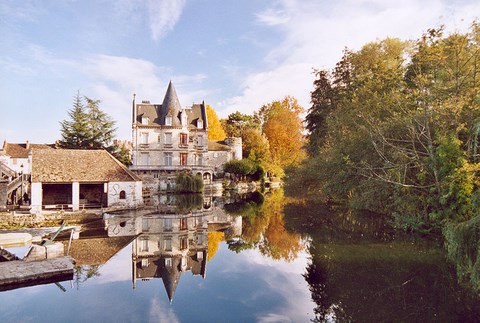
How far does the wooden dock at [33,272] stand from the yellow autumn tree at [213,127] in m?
43.4

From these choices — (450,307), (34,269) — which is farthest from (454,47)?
(34,269)

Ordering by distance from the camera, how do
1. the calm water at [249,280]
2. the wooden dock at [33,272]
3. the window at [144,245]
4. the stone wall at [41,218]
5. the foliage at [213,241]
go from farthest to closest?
the stone wall at [41,218]
the foliage at [213,241]
the window at [144,245]
the wooden dock at [33,272]
the calm water at [249,280]

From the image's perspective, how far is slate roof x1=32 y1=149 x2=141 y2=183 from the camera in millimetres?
20406

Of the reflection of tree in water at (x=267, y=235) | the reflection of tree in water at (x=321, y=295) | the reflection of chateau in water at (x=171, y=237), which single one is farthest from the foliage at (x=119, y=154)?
the reflection of tree in water at (x=321, y=295)

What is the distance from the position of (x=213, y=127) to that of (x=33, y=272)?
1786 inches

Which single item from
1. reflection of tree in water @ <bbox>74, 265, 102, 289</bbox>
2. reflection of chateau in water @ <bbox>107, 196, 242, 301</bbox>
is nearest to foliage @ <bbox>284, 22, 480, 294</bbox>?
reflection of chateau in water @ <bbox>107, 196, 242, 301</bbox>

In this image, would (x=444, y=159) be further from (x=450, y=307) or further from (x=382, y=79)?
(x=382, y=79)

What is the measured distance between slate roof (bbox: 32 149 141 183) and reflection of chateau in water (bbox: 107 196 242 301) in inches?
142

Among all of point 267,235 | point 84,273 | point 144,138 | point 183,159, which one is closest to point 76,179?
point 84,273

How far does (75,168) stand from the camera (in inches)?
840

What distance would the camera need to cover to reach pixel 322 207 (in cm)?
2517

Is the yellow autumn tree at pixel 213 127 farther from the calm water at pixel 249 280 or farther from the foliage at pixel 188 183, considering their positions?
the calm water at pixel 249 280

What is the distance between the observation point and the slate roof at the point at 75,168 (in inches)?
803

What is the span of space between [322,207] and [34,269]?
65.7 feet
